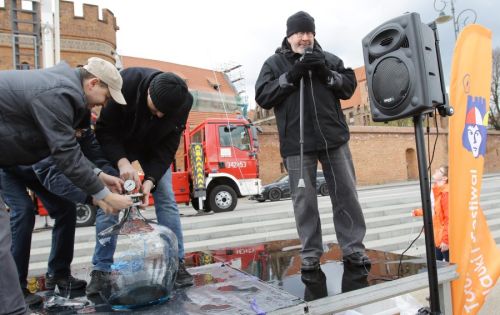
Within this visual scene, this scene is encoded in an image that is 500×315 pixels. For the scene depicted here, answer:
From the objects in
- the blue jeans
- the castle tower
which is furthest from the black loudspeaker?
the castle tower

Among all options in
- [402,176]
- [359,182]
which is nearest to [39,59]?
[359,182]

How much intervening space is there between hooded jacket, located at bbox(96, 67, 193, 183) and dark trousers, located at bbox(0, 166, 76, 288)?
0.46 meters

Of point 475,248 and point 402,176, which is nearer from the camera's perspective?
point 475,248

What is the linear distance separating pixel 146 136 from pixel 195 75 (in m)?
36.6

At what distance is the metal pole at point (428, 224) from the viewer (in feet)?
7.23

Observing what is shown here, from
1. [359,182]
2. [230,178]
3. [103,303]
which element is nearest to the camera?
[103,303]

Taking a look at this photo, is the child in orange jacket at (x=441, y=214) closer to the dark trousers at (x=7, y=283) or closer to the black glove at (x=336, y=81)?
the black glove at (x=336, y=81)

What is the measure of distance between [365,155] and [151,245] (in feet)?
70.1

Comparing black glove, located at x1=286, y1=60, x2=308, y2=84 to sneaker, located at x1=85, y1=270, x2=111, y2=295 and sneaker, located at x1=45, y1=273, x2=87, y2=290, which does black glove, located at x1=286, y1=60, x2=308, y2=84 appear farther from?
sneaker, located at x1=45, y1=273, x2=87, y2=290

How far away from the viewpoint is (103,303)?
6.79 ft

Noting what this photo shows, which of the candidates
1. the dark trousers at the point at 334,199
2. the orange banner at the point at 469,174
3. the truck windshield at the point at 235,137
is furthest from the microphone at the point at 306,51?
the truck windshield at the point at 235,137

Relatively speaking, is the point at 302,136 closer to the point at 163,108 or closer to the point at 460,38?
the point at 163,108

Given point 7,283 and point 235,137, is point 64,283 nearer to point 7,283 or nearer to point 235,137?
point 7,283

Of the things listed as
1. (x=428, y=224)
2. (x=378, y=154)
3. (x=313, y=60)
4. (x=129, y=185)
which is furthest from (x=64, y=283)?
(x=378, y=154)
